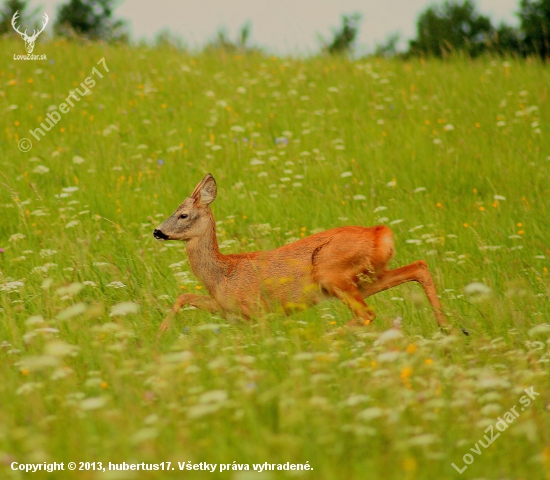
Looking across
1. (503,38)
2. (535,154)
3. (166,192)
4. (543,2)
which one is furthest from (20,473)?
(503,38)

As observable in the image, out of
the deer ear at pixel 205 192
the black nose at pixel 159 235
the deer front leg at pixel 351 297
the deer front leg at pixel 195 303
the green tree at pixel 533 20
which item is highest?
the green tree at pixel 533 20

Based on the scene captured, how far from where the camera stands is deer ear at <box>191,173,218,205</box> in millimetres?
6232

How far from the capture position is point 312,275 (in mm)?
5715

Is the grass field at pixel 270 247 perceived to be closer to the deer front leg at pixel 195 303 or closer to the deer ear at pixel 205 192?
the deer front leg at pixel 195 303

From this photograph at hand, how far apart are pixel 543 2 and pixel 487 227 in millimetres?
10624

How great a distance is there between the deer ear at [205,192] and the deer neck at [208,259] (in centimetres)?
13

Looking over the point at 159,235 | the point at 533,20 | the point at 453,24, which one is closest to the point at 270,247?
the point at 159,235

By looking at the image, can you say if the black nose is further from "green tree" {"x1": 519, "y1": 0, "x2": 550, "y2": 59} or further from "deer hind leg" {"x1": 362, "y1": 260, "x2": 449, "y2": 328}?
"green tree" {"x1": 519, "y1": 0, "x2": 550, "y2": 59}

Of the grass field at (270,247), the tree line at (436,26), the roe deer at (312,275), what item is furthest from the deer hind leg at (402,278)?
the tree line at (436,26)

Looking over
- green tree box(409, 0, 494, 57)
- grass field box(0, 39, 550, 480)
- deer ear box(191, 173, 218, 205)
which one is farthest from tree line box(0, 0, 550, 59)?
deer ear box(191, 173, 218, 205)

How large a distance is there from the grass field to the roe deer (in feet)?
0.47

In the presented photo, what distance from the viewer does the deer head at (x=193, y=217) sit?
6098 millimetres

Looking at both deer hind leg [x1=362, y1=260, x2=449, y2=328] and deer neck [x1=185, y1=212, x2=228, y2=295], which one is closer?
deer hind leg [x1=362, y1=260, x2=449, y2=328]

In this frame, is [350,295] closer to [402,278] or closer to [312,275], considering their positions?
[312,275]
